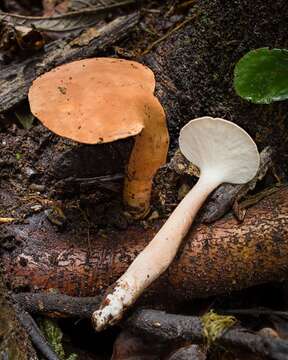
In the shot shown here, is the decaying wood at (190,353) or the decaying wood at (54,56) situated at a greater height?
the decaying wood at (54,56)

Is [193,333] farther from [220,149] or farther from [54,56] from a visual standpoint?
[54,56]

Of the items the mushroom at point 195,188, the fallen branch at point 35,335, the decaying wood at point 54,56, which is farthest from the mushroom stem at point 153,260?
the decaying wood at point 54,56

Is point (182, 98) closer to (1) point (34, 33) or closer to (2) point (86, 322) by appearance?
(1) point (34, 33)

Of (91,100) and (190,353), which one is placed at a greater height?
(91,100)

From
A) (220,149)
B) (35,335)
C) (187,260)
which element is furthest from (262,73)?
(35,335)

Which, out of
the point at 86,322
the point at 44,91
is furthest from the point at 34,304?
the point at 44,91

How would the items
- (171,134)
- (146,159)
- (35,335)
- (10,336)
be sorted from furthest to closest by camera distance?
(171,134) → (146,159) → (35,335) → (10,336)

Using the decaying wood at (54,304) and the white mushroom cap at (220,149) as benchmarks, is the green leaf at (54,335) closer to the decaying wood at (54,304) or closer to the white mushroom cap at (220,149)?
the decaying wood at (54,304)
